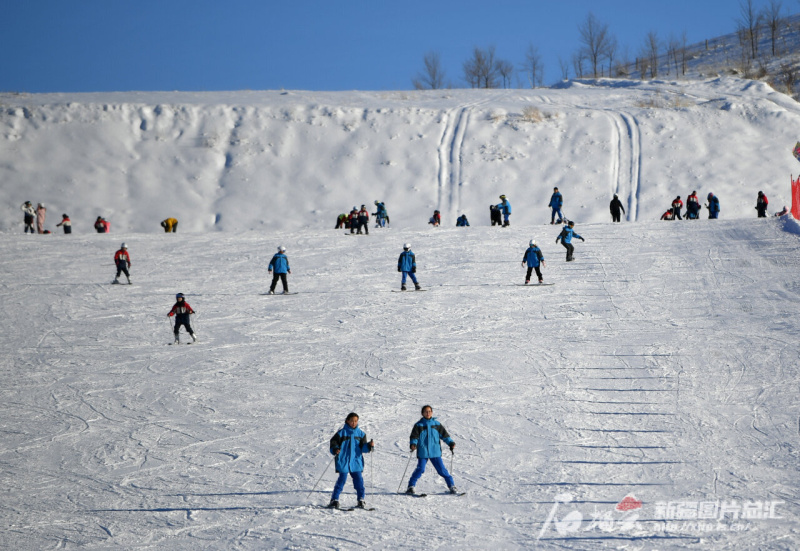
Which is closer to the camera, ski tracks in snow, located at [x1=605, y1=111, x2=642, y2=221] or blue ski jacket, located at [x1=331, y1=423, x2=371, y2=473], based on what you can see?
blue ski jacket, located at [x1=331, y1=423, x2=371, y2=473]

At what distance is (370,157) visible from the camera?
4128cm

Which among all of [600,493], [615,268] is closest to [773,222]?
[615,268]

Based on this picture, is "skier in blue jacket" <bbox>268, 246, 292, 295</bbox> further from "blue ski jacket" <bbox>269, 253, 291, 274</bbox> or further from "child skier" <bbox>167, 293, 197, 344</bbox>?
"child skier" <bbox>167, 293, 197, 344</bbox>

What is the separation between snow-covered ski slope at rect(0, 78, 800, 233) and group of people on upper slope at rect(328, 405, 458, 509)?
28329 millimetres

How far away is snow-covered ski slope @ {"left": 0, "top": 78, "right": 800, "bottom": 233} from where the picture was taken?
3759cm

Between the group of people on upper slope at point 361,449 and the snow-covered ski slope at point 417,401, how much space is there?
0.91 feet

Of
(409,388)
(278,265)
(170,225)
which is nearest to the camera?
(409,388)

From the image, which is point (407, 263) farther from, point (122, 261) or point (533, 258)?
point (122, 261)

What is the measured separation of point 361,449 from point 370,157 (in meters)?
34.5

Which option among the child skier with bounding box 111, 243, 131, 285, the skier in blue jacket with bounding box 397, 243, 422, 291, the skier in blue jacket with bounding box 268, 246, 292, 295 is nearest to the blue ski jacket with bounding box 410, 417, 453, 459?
the skier in blue jacket with bounding box 397, 243, 422, 291

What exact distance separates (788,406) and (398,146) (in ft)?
109

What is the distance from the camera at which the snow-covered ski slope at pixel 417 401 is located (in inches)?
301

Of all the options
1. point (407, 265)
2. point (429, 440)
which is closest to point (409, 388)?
point (429, 440)

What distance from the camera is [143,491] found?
859 centimetres
